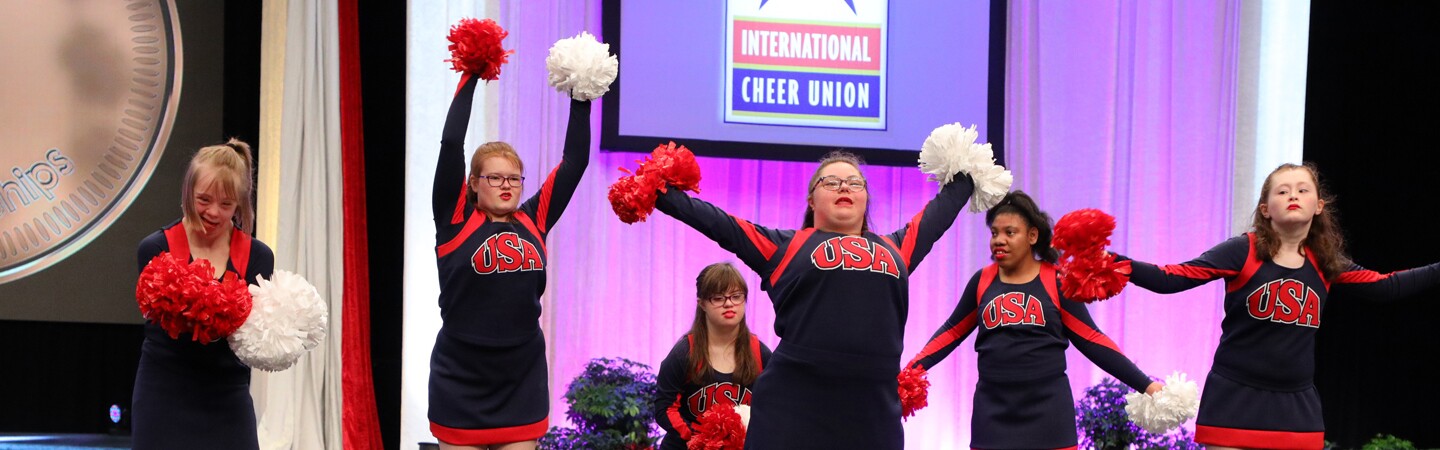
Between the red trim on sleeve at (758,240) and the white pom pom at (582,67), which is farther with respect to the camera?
the white pom pom at (582,67)

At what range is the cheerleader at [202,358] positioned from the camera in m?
2.74

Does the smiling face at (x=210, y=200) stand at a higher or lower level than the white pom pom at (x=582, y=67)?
lower

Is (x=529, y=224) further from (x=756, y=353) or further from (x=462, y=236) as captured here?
(x=756, y=353)

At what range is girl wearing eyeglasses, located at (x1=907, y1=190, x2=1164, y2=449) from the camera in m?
3.73

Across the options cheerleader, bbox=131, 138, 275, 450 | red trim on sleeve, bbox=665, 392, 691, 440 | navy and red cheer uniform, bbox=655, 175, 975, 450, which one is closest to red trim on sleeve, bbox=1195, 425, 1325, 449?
navy and red cheer uniform, bbox=655, 175, 975, 450

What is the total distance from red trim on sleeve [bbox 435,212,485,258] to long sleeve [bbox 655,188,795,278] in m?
0.62

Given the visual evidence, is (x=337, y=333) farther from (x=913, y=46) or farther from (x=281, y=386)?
(x=913, y=46)

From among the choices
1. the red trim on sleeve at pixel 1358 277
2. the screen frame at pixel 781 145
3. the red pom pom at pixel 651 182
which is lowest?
the red trim on sleeve at pixel 1358 277

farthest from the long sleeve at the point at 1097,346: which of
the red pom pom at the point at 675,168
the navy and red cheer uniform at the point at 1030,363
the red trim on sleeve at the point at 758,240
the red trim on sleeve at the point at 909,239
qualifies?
the red pom pom at the point at 675,168

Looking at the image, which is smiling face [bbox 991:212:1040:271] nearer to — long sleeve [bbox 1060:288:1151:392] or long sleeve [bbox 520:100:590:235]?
long sleeve [bbox 1060:288:1151:392]

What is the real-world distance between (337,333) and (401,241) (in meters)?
0.56

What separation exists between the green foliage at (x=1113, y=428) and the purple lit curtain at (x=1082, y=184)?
63 centimetres

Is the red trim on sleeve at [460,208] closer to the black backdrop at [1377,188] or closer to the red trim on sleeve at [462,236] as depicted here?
the red trim on sleeve at [462,236]

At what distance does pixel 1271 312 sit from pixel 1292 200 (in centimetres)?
37
